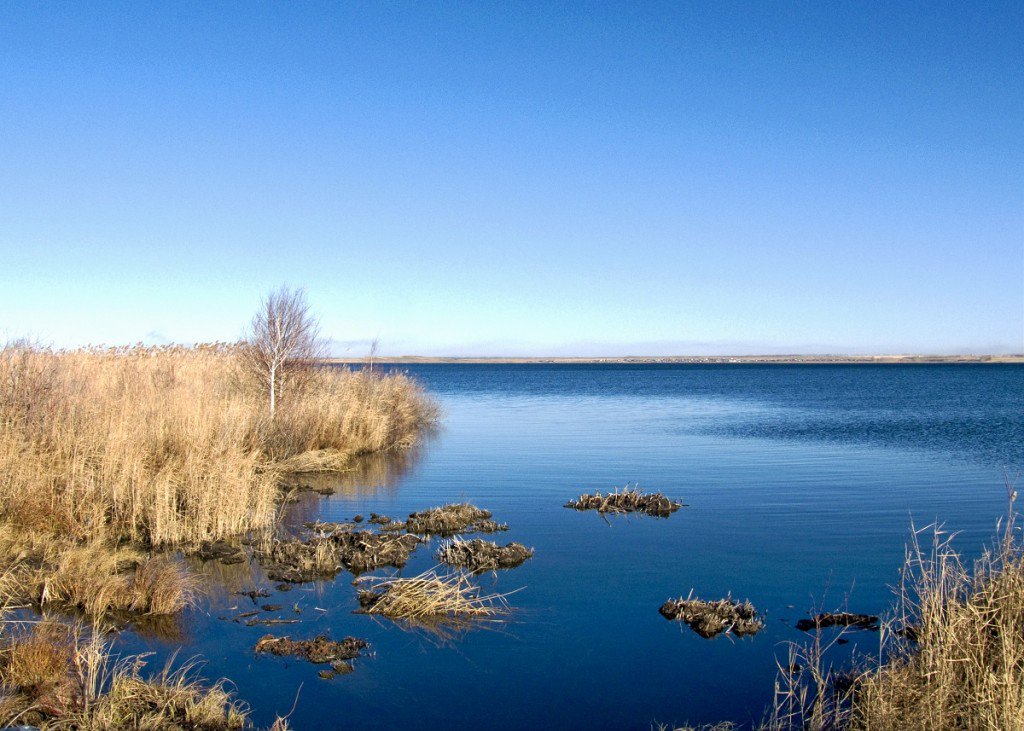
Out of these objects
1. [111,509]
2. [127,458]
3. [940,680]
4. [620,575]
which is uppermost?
[127,458]

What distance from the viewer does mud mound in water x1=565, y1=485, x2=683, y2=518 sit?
14547 mm

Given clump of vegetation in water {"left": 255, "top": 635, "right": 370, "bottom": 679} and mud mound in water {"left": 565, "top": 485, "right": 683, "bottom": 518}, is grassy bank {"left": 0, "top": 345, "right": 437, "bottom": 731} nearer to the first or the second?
clump of vegetation in water {"left": 255, "top": 635, "right": 370, "bottom": 679}

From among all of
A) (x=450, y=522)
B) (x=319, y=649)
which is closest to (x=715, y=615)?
(x=319, y=649)

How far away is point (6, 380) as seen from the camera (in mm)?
13125

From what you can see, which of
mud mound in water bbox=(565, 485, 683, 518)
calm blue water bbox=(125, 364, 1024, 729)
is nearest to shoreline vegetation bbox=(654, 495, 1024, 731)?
calm blue water bbox=(125, 364, 1024, 729)

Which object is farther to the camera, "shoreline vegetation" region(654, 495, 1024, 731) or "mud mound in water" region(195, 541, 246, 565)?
"mud mound in water" region(195, 541, 246, 565)

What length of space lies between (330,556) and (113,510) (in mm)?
3362

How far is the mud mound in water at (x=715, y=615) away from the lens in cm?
834

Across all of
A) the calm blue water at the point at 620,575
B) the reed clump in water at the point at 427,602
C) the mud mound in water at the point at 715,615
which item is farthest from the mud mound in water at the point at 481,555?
the mud mound in water at the point at 715,615

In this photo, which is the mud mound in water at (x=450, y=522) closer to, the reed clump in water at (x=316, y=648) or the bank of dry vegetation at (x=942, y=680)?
the reed clump in water at (x=316, y=648)

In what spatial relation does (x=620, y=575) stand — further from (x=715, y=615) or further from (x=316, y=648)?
(x=316, y=648)

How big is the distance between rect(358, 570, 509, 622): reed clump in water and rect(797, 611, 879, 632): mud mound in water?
3.20 m

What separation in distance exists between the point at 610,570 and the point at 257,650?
482 centimetres

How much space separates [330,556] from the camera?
1041 cm
